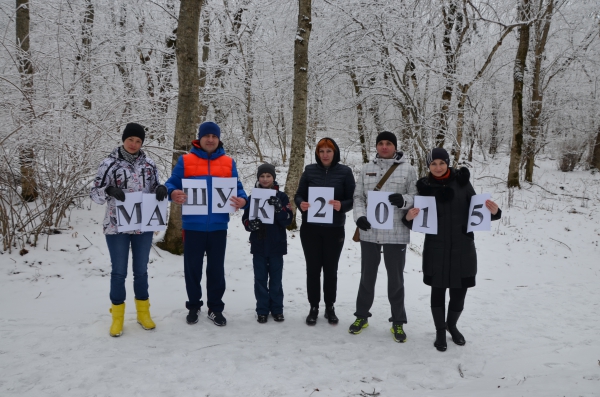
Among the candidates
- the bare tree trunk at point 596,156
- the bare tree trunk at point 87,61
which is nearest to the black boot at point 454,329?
the bare tree trunk at point 87,61

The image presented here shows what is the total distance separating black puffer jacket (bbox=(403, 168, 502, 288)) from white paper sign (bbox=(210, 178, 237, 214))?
215 centimetres

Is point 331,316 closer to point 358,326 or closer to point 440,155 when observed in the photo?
point 358,326

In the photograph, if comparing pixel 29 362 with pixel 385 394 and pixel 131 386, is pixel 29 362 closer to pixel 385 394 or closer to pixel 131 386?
pixel 131 386

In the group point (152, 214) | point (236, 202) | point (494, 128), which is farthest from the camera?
point (494, 128)

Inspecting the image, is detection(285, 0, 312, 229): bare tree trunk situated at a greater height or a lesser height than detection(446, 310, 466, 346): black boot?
greater

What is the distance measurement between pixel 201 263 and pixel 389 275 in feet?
6.75

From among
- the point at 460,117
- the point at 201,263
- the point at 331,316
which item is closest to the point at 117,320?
the point at 201,263

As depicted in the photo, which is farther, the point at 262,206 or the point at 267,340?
the point at 262,206

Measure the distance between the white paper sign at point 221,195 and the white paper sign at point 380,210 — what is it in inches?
58.1

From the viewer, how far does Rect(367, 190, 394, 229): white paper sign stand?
12.1 ft

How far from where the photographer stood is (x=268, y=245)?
4039 mm

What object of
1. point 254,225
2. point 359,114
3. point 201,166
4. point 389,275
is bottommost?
point 389,275

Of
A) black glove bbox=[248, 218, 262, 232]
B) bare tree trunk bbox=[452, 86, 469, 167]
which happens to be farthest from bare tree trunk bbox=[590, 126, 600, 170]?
black glove bbox=[248, 218, 262, 232]

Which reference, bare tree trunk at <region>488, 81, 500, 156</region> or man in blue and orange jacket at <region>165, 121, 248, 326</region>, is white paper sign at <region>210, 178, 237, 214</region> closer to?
man in blue and orange jacket at <region>165, 121, 248, 326</region>
